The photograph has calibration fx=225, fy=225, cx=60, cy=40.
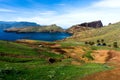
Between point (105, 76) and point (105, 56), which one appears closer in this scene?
point (105, 76)

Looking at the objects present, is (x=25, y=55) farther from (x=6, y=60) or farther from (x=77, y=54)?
(x=77, y=54)

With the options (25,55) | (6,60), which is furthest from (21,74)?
(25,55)

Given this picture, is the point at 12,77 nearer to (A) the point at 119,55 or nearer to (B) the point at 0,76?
(B) the point at 0,76

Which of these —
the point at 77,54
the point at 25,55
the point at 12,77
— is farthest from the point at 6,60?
the point at 77,54

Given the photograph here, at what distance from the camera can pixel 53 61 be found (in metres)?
44.4

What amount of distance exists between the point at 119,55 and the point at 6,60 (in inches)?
1349

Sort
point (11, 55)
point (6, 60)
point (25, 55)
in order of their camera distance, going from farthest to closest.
Result: point (25, 55)
point (11, 55)
point (6, 60)

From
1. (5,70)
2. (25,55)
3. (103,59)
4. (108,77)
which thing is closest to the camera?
(5,70)

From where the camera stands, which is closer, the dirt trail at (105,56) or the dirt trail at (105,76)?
the dirt trail at (105,76)

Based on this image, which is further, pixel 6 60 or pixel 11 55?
pixel 11 55

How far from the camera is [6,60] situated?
128 ft

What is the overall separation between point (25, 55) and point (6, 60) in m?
7.27

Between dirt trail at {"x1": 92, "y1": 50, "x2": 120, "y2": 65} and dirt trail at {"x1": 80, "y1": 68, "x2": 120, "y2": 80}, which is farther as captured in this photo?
dirt trail at {"x1": 92, "y1": 50, "x2": 120, "y2": 65}

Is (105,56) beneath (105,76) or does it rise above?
beneath
